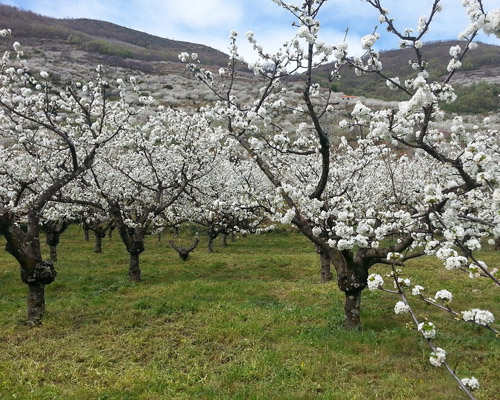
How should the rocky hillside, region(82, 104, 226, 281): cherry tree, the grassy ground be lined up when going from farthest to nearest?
the rocky hillside < region(82, 104, 226, 281): cherry tree < the grassy ground

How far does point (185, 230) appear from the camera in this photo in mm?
37781

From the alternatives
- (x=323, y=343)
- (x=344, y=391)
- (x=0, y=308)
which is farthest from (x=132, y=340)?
(x=0, y=308)

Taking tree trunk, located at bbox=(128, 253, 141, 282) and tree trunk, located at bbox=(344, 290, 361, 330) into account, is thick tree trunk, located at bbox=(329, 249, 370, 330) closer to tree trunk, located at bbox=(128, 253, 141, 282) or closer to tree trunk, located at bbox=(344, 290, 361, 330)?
tree trunk, located at bbox=(344, 290, 361, 330)

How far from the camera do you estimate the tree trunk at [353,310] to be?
905 cm

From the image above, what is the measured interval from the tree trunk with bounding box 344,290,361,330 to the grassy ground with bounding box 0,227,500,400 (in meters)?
0.35

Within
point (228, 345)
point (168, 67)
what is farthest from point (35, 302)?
point (168, 67)

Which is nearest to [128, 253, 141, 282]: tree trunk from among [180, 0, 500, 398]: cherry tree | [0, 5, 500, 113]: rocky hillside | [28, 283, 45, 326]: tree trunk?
[28, 283, 45, 326]: tree trunk

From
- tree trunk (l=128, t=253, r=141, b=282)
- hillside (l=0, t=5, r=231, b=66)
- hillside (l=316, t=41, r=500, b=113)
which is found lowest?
tree trunk (l=128, t=253, r=141, b=282)

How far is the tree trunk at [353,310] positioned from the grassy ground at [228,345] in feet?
1.15

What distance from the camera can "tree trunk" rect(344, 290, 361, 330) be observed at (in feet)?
29.7

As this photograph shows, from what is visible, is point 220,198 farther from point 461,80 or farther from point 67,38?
point 67,38

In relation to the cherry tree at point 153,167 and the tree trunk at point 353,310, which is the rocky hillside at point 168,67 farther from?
the tree trunk at point 353,310

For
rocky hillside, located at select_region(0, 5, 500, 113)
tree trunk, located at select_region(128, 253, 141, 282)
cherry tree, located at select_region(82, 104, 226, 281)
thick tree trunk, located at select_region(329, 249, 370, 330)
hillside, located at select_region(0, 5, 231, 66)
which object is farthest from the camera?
hillside, located at select_region(0, 5, 231, 66)

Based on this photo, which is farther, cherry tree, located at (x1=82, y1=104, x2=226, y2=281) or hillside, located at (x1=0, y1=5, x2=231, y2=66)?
hillside, located at (x1=0, y1=5, x2=231, y2=66)
